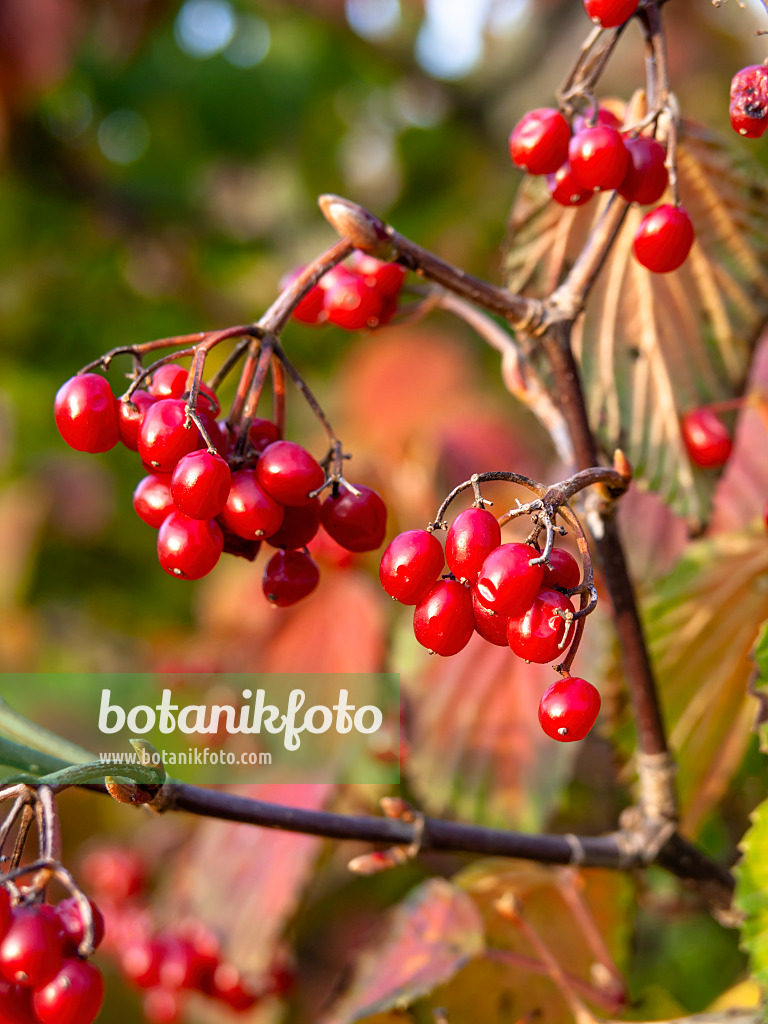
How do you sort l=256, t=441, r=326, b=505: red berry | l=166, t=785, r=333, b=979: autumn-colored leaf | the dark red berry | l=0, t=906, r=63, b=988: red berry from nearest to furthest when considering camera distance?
l=0, t=906, r=63, b=988: red berry → l=256, t=441, r=326, b=505: red berry → l=166, t=785, r=333, b=979: autumn-colored leaf → the dark red berry

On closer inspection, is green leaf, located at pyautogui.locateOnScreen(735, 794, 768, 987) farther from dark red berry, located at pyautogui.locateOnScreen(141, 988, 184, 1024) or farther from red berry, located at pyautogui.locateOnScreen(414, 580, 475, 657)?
dark red berry, located at pyautogui.locateOnScreen(141, 988, 184, 1024)

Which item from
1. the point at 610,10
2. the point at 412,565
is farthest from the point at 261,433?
the point at 610,10

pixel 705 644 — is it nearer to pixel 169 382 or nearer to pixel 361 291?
pixel 361 291

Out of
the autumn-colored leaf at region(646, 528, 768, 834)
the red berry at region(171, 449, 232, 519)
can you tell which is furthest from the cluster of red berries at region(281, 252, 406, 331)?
the autumn-colored leaf at region(646, 528, 768, 834)

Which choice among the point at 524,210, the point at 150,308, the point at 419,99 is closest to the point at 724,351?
the point at 524,210

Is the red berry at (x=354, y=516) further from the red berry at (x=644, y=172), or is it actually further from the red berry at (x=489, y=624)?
the red berry at (x=644, y=172)

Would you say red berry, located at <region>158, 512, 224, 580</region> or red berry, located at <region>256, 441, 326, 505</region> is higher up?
red berry, located at <region>256, 441, 326, 505</region>
